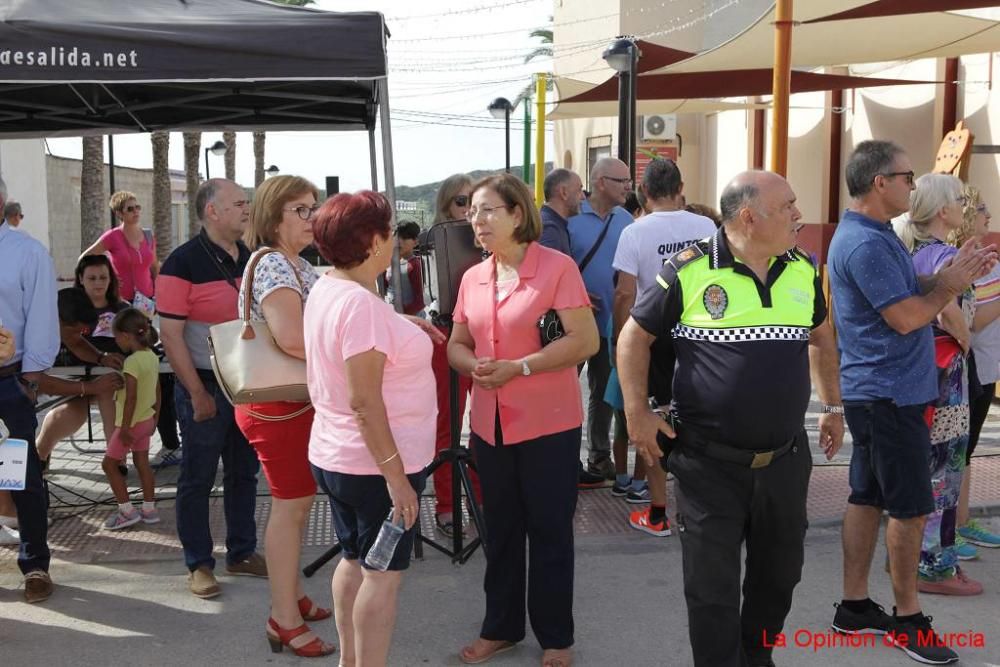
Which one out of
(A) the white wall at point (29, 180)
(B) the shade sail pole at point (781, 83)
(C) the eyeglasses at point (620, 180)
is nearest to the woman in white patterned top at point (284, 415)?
(C) the eyeglasses at point (620, 180)

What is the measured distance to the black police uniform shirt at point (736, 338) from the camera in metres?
3.04

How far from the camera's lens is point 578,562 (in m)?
4.80

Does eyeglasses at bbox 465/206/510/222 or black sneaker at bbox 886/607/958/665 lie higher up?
eyeglasses at bbox 465/206/510/222

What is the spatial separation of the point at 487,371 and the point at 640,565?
1738 millimetres

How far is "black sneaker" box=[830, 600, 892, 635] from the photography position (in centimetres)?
390

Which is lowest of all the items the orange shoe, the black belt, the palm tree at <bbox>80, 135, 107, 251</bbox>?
the orange shoe

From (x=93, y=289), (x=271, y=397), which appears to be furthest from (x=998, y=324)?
(x=93, y=289)

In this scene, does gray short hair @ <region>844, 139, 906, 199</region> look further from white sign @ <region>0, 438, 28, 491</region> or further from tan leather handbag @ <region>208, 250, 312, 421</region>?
white sign @ <region>0, 438, 28, 491</region>

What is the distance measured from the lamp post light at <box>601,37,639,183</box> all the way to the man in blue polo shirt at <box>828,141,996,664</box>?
17.7ft

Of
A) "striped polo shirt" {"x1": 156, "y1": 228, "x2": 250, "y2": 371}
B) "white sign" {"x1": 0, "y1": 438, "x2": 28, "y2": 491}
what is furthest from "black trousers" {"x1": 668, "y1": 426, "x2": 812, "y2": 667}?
"white sign" {"x1": 0, "y1": 438, "x2": 28, "y2": 491}

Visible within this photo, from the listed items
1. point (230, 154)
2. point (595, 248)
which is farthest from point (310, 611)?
point (230, 154)

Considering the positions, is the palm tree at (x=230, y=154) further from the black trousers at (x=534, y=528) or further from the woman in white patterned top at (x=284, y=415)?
the black trousers at (x=534, y=528)

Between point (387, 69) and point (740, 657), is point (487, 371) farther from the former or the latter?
point (387, 69)

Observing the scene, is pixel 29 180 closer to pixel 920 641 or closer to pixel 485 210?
pixel 485 210
